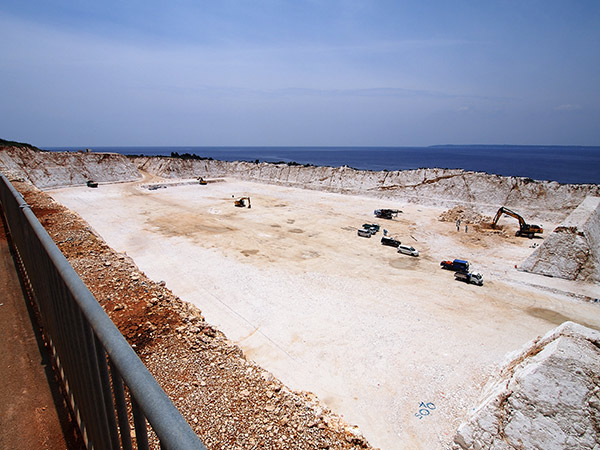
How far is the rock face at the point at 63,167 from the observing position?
50188mm

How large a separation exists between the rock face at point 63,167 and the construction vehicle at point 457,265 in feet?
181

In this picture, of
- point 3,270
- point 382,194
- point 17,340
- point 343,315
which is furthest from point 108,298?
point 382,194

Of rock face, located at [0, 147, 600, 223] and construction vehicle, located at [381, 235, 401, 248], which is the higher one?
rock face, located at [0, 147, 600, 223]

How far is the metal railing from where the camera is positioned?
56.0 inches

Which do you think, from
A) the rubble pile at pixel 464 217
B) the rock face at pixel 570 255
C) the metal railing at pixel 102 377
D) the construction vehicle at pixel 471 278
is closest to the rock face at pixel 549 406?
the metal railing at pixel 102 377

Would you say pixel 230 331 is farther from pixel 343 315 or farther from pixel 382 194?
pixel 382 194

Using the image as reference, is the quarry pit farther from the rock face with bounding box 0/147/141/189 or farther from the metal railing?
the rock face with bounding box 0/147/141/189

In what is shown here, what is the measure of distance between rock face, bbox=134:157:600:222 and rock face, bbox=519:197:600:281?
17591 mm

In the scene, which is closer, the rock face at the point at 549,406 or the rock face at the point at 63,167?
the rock face at the point at 549,406

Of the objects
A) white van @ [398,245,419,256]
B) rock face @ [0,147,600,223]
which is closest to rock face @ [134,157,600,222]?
rock face @ [0,147,600,223]

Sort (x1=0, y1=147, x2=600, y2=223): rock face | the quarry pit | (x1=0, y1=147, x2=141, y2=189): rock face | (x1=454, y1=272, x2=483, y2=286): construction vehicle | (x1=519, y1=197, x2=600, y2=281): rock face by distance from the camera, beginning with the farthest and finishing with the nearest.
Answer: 1. (x1=0, y1=147, x2=141, y2=189): rock face
2. (x1=0, y1=147, x2=600, y2=223): rock face
3. (x1=519, y1=197, x2=600, y2=281): rock face
4. (x1=454, y1=272, x2=483, y2=286): construction vehicle
5. the quarry pit

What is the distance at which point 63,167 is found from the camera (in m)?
54.6

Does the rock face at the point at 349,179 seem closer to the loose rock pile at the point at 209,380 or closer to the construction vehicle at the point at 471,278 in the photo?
the construction vehicle at the point at 471,278

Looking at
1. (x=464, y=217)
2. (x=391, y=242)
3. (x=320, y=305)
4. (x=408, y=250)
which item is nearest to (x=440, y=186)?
(x=464, y=217)
